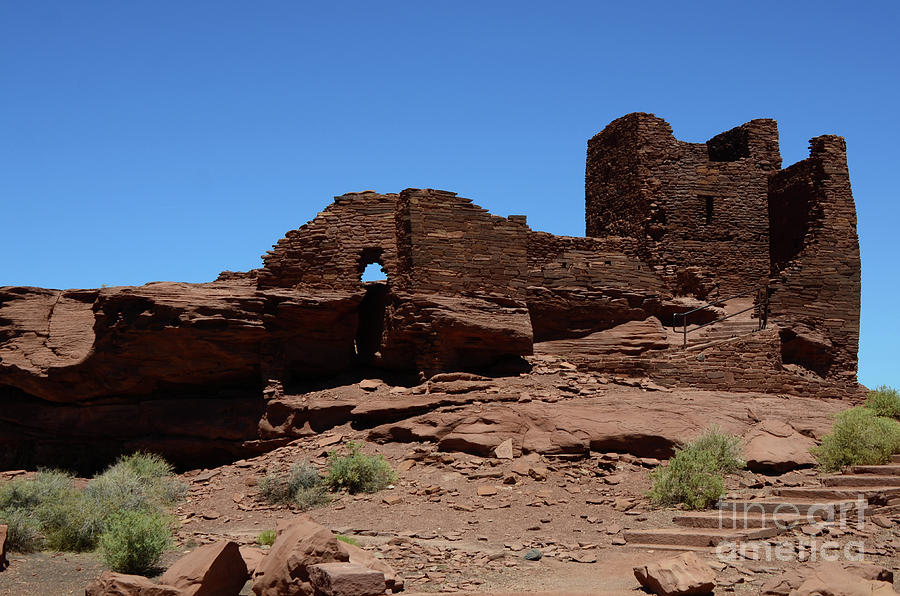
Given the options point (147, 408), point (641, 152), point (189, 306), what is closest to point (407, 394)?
point (189, 306)

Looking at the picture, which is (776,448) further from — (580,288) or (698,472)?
(580,288)

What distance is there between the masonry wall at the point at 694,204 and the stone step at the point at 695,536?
41.6ft

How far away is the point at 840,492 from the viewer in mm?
11727

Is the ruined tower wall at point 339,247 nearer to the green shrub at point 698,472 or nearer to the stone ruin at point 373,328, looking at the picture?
the stone ruin at point 373,328

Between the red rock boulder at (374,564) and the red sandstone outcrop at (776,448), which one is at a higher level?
the red sandstone outcrop at (776,448)

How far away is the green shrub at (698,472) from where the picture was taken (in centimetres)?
1235

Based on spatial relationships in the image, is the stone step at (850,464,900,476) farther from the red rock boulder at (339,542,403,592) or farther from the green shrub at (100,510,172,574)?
the green shrub at (100,510,172,574)

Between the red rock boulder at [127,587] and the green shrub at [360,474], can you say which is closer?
the red rock boulder at [127,587]

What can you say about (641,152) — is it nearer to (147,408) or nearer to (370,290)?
(370,290)

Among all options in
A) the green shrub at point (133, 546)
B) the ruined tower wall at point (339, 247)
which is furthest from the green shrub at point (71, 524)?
the ruined tower wall at point (339, 247)

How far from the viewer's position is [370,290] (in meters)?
19.9

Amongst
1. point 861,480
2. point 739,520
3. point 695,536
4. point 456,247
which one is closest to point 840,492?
point 861,480

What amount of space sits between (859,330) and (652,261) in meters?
5.39

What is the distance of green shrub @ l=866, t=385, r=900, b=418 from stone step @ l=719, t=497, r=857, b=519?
8263mm
